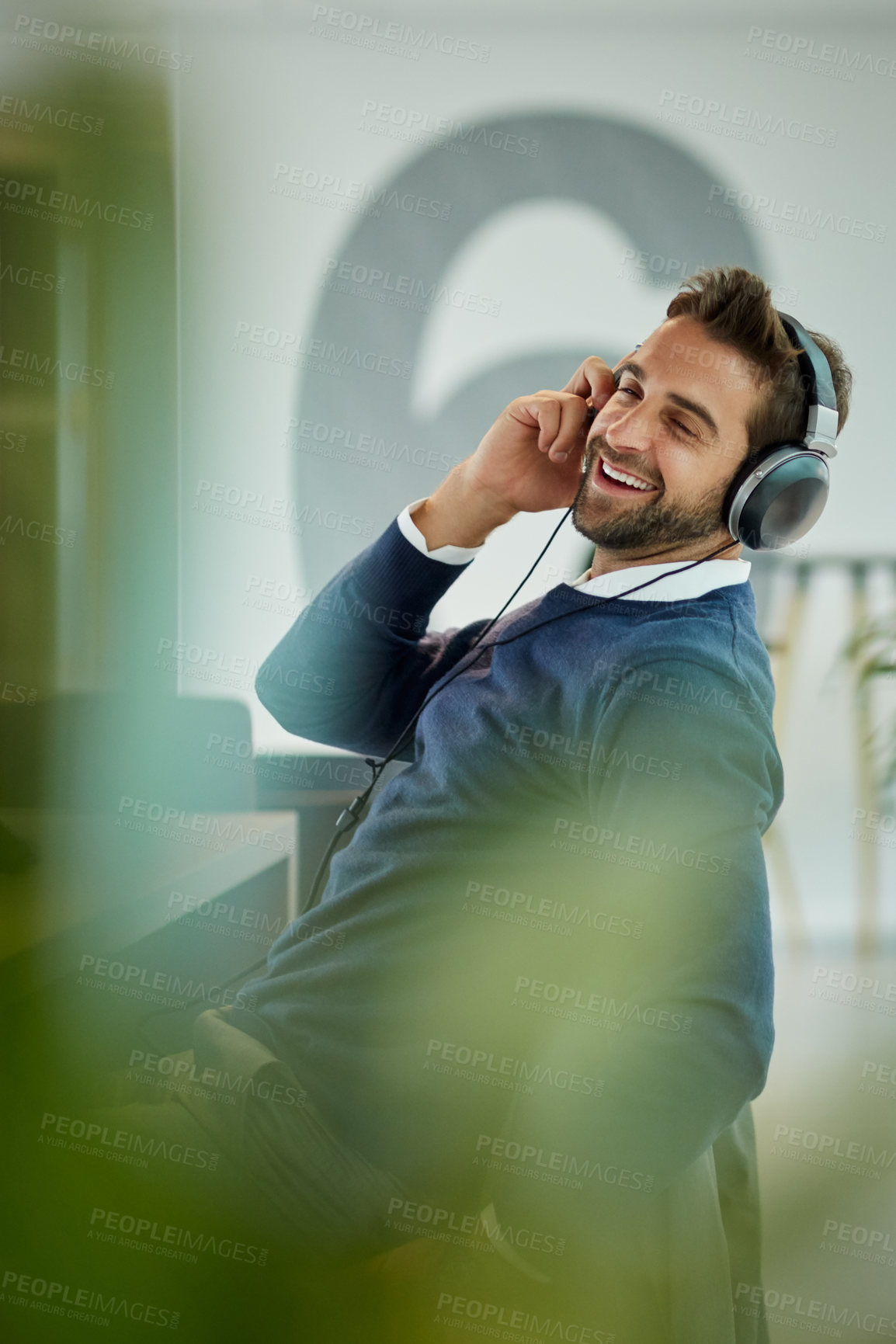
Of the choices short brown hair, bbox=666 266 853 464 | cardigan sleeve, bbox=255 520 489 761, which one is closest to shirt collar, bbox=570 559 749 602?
short brown hair, bbox=666 266 853 464

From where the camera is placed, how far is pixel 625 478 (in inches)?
41.3

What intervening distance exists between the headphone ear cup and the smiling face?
0.04 metres

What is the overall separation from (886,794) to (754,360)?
1.47 m

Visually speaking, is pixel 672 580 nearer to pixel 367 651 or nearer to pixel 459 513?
pixel 459 513

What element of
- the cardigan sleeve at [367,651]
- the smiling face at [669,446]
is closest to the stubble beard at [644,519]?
the smiling face at [669,446]

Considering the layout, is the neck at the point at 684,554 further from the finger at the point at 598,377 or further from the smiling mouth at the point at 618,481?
the finger at the point at 598,377

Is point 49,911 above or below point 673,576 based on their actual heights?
below

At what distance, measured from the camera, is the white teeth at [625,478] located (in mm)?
1041

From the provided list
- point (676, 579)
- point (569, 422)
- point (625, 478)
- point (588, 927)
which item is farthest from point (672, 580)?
point (588, 927)

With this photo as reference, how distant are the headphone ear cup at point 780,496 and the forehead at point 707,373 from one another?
69 millimetres

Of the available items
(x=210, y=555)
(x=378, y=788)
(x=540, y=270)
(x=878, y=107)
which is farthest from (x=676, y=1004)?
(x=878, y=107)

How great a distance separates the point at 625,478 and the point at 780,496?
0.17m

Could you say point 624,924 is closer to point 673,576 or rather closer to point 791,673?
point 673,576

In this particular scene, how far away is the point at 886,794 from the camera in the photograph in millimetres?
2168
